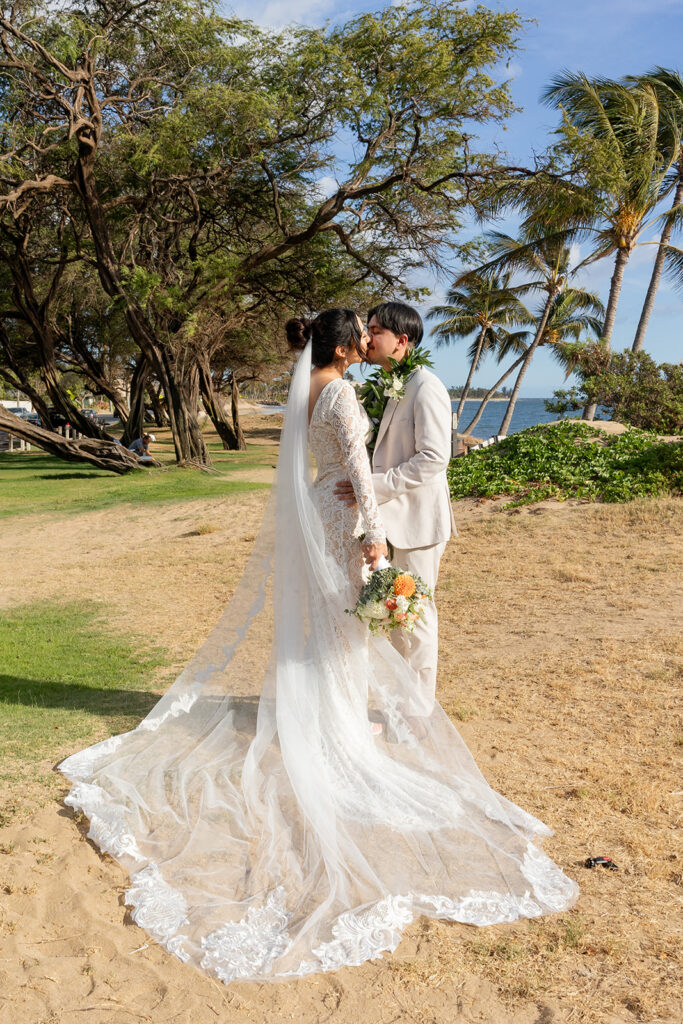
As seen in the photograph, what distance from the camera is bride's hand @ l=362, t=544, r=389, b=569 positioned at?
12.9ft

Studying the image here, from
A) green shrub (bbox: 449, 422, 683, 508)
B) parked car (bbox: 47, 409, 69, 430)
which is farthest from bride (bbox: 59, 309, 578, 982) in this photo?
parked car (bbox: 47, 409, 69, 430)

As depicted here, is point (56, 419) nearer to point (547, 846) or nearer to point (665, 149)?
point (665, 149)

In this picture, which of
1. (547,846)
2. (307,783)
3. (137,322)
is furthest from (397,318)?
(137,322)

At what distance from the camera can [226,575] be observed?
9656 mm

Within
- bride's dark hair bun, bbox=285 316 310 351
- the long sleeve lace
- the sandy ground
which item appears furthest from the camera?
bride's dark hair bun, bbox=285 316 310 351

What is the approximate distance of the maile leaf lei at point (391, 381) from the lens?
13.8 feet

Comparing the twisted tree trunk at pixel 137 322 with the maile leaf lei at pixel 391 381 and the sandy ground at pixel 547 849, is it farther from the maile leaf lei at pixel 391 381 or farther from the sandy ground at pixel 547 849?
the maile leaf lei at pixel 391 381

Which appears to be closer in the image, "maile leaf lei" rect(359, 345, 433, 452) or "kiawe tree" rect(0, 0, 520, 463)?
"maile leaf lei" rect(359, 345, 433, 452)

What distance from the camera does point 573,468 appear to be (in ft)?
39.8

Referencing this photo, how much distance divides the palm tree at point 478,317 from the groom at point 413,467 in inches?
1344

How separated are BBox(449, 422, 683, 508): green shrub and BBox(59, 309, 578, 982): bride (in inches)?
308

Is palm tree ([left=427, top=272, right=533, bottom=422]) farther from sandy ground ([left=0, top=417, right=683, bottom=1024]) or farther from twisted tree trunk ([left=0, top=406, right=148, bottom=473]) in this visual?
sandy ground ([left=0, top=417, right=683, bottom=1024])

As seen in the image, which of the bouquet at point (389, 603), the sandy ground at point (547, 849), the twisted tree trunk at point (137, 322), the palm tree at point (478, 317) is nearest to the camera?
the sandy ground at point (547, 849)

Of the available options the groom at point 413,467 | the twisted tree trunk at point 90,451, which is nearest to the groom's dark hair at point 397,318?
the groom at point 413,467
